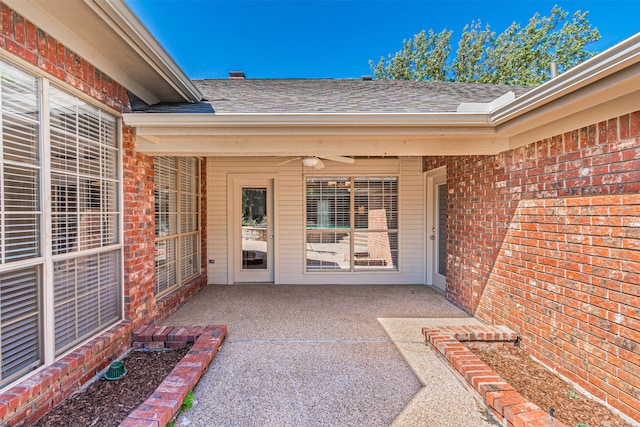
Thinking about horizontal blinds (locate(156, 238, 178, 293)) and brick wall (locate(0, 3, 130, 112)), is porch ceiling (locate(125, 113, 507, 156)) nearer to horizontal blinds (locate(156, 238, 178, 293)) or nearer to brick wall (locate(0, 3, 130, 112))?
brick wall (locate(0, 3, 130, 112))

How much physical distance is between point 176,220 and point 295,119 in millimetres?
2793

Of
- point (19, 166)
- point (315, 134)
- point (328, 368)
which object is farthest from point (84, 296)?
point (315, 134)

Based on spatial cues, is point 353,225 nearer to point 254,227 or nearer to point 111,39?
point 254,227

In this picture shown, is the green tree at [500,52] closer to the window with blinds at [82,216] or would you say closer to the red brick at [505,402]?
the red brick at [505,402]

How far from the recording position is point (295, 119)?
3020mm

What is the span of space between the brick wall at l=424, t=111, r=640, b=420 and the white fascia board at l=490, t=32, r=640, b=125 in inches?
18.3

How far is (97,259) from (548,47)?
746 inches

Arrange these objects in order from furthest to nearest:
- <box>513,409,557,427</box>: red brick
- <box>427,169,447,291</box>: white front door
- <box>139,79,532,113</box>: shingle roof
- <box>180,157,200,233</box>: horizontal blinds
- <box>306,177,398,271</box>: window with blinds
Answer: <box>306,177,398,271</box>: window with blinds → <box>427,169,447,291</box>: white front door → <box>180,157,200,233</box>: horizontal blinds → <box>139,79,532,113</box>: shingle roof → <box>513,409,557,427</box>: red brick

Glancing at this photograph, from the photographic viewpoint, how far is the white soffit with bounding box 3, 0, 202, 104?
85.0 inches

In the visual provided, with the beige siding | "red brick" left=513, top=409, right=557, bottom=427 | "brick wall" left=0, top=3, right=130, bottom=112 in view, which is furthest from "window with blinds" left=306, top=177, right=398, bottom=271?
"red brick" left=513, top=409, right=557, bottom=427

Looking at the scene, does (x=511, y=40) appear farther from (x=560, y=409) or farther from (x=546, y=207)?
(x=560, y=409)

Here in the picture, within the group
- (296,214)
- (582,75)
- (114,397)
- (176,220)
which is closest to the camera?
(582,75)

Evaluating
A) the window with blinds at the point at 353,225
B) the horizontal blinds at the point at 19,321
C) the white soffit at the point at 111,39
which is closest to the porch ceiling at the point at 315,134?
Answer: the white soffit at the point at 111,39

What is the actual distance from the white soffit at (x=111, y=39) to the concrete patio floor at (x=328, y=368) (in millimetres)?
3033
